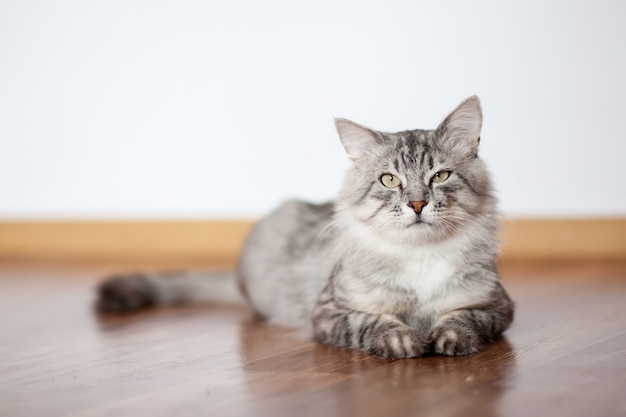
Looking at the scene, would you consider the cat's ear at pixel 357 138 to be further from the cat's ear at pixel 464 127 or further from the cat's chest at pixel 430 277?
the cat's chest at pixel 430 277

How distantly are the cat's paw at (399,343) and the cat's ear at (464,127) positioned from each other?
1.95 ft

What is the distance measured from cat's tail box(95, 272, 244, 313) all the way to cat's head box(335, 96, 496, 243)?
1.26 metres

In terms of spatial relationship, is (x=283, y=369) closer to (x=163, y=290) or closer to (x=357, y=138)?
(x=357, y=138)

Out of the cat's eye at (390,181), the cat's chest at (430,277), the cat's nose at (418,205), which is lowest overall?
the cat's chest at (430,277)

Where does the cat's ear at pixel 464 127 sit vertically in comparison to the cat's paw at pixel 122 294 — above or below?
above

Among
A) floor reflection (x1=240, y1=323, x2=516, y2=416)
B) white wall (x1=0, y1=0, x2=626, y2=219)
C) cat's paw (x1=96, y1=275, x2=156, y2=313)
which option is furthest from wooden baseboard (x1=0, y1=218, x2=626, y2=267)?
floor reflection (x1=240, y1=323, x2=516, y2=416)

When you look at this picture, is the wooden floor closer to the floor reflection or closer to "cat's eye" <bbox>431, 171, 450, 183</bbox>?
the floor reflection

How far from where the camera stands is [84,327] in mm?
3270

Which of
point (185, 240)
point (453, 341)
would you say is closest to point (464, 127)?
point (453, 341)

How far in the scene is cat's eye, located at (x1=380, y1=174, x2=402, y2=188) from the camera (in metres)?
2.56

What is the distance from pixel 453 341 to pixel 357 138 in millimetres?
727

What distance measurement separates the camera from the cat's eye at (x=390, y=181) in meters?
2.56

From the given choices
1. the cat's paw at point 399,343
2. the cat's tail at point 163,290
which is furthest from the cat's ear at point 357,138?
the cat's tail at point 163,290

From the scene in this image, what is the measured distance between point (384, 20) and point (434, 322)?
7.61 feet
